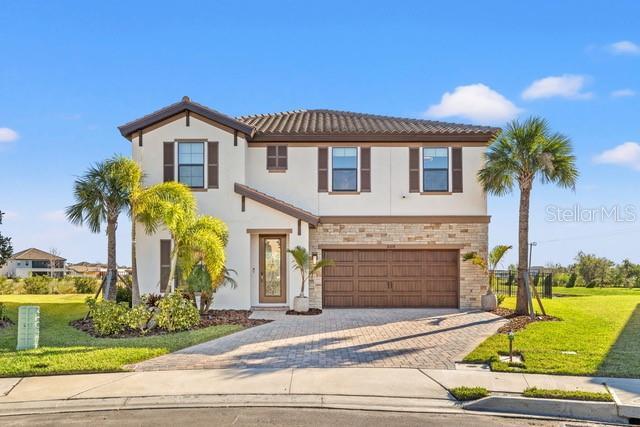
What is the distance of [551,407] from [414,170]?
1223 centimetres

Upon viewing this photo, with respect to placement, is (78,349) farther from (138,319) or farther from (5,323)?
(5,323)

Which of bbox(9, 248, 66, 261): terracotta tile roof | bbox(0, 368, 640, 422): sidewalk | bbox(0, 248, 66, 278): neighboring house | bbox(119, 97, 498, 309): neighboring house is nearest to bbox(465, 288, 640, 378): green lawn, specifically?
bbox(0, 368, 640, 422): sidewalk

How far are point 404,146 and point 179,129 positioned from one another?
810cm

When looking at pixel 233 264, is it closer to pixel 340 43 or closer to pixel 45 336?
pixel 45 336

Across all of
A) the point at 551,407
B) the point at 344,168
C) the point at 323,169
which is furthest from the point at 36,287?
the point at 551,407

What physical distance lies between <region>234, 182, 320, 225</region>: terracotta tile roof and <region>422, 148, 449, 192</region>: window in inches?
173

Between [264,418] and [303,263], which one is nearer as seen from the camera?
[264,418]

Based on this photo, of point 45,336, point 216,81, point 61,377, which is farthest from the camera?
point 216,81

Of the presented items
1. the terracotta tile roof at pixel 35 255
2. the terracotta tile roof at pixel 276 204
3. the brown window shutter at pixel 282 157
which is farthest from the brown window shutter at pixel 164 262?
the terracotta tile roof at pixel 35 255

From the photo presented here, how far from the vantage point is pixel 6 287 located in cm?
2588

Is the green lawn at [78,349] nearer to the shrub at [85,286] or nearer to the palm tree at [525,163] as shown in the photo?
the palm tree at [525,163]

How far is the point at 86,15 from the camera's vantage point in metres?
15.5

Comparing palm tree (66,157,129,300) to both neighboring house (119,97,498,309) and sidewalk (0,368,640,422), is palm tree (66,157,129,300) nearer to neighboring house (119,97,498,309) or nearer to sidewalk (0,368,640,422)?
neighboring house (119,97,498,309)

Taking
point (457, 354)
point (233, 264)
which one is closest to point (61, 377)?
point (457, 354)
